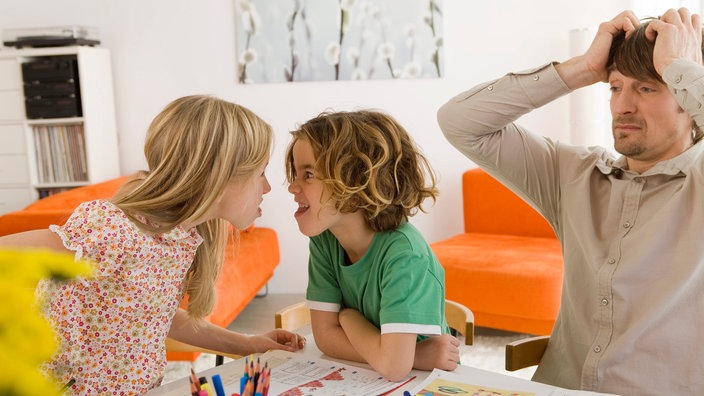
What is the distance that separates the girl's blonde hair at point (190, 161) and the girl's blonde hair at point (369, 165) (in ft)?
0.47

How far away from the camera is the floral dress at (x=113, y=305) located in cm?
122

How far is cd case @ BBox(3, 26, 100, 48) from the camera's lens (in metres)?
4.26

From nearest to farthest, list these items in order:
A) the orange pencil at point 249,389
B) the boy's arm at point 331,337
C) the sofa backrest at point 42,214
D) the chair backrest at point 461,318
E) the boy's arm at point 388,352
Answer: the orange pencil at point 249,389
the boy's arm at point 388,352
the boy's arm at point 331,337
the chair backrest at point 461,318
the sofa backrest at point 42,214

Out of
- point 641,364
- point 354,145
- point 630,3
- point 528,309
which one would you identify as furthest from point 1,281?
point 630,3

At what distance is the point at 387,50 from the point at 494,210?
→ 4.15ft

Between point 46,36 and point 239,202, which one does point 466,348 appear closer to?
point 239,202

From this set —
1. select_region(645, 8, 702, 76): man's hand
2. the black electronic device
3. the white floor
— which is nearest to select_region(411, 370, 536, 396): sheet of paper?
select_region(645, 8, 702, 76): man's hand

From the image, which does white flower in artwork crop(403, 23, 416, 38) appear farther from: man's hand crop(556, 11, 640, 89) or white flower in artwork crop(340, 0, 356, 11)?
man's hand crop(556, 11, 640, 89)

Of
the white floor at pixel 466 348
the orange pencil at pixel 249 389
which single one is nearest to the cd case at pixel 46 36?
the white floor at pixel 466 348

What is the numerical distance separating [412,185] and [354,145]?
0.53 ft

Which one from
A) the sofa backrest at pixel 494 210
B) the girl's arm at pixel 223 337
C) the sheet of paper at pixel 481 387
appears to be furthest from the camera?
the sofa backrest at pixel 494 210

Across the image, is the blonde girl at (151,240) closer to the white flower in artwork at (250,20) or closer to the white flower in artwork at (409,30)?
the white flower in artwork at (409,30)

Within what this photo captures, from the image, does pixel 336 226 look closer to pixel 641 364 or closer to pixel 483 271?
pixel 641 364

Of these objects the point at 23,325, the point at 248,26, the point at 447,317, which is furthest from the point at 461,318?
the point at 248,26
